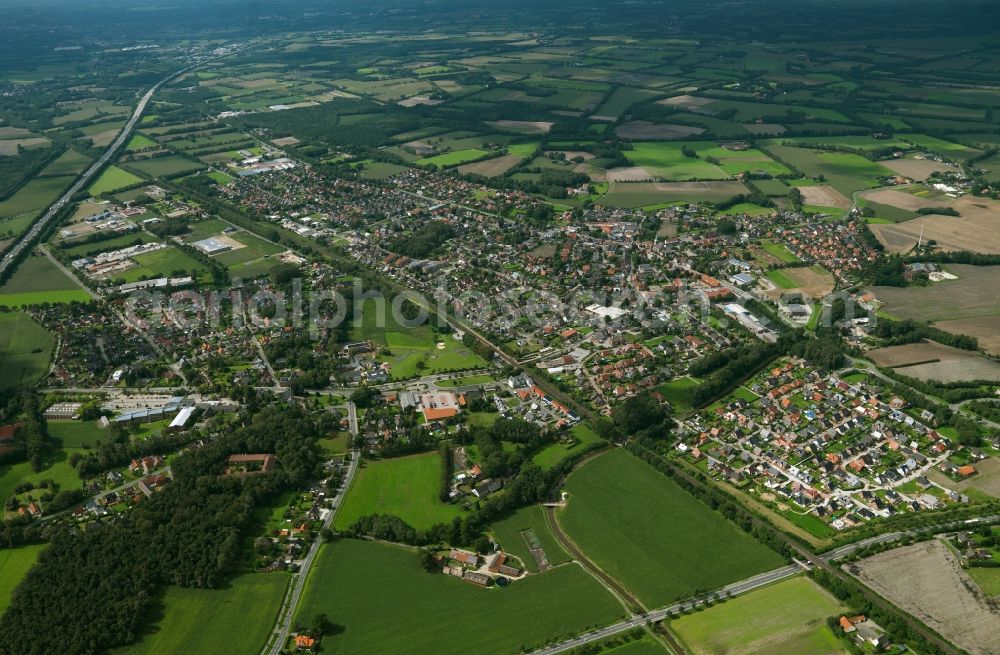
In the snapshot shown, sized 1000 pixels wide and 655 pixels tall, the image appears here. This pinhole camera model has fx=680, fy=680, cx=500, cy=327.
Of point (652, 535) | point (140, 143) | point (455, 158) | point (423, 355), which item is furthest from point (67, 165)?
point (652, 535)

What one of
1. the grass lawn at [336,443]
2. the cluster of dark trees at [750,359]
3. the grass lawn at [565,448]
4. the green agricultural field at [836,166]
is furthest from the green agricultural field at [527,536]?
the green agricultural field at [836,166]

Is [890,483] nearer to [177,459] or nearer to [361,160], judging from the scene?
[177,459]

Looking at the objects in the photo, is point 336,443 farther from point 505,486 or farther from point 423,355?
point 423,355

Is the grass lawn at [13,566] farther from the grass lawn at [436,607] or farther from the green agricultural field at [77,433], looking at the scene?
the grass lawn at [436,607]

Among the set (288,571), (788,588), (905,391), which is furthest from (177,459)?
(905,391)

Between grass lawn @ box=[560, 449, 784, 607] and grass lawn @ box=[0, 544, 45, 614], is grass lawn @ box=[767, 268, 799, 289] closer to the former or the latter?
grass lawn @ box=[560, 449, 784, 607]

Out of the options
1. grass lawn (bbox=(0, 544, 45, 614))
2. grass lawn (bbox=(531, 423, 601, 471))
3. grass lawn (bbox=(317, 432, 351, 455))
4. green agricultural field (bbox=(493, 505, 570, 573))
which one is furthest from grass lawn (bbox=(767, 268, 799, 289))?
grass lawn (bbox=(0, 544, 45, 614))
